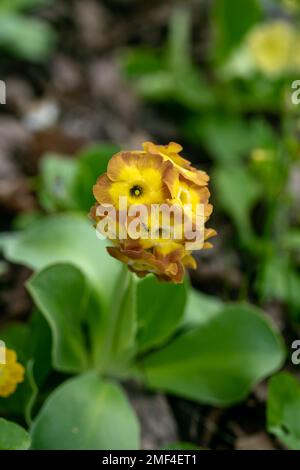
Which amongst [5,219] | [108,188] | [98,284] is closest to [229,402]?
[98,284]

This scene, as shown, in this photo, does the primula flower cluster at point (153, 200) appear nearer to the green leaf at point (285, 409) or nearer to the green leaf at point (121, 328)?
the green leaf at point (121, 328)

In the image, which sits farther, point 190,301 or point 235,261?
point 235,261

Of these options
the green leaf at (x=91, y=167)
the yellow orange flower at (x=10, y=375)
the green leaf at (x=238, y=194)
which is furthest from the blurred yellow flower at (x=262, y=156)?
the yellow orange flower at (x=10, y=375)

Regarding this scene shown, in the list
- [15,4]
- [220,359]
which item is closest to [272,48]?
[15,4]

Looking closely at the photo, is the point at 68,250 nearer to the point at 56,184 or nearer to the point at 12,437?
the point at 56,184

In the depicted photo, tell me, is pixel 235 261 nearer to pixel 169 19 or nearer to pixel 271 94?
pixel 271 94
